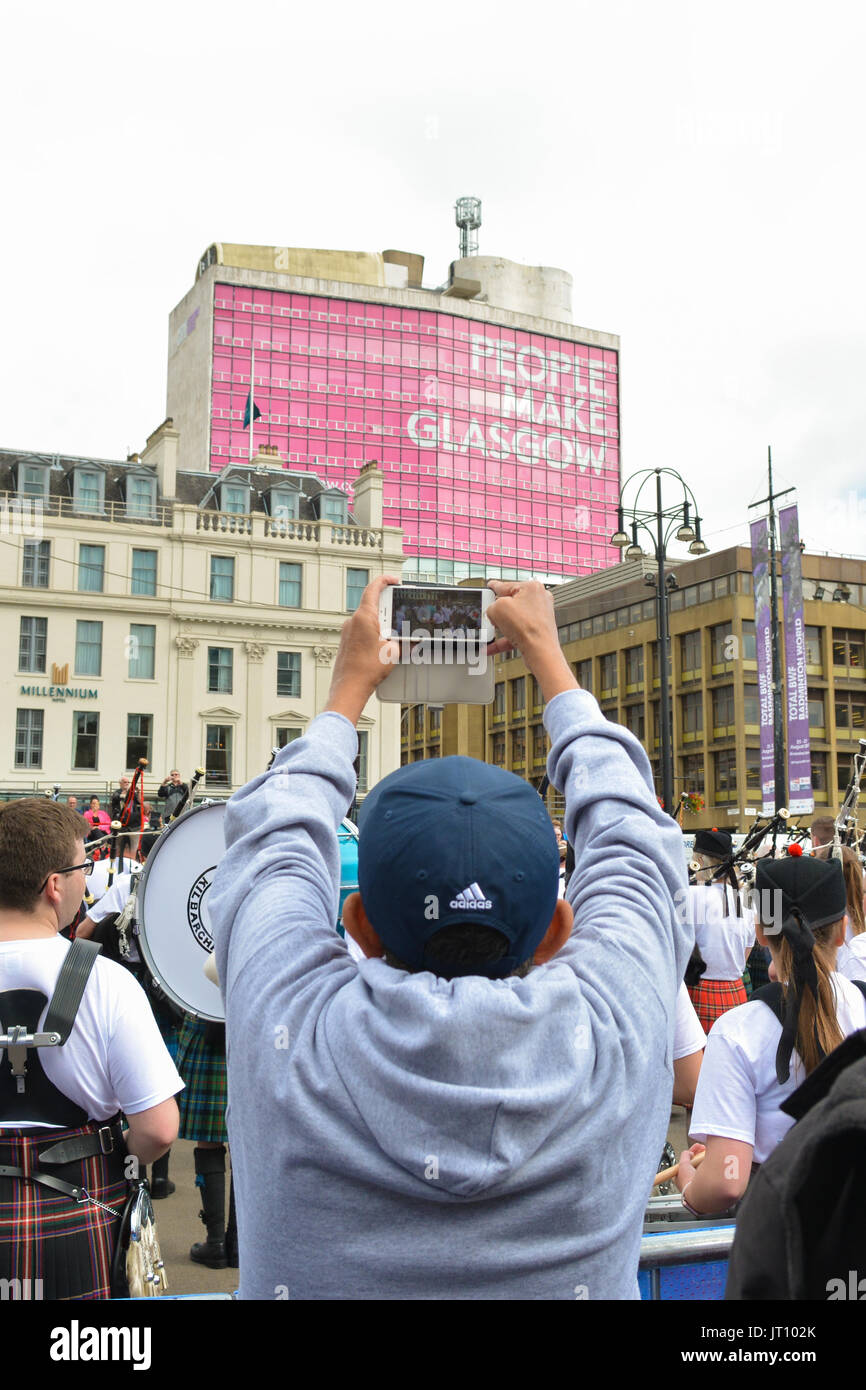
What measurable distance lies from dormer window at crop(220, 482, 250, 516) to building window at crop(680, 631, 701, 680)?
101ft

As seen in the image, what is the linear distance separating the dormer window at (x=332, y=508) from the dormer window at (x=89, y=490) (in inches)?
350

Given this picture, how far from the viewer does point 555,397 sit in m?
104

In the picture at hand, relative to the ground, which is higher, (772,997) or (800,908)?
(800,908)

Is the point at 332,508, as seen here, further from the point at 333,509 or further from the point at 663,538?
A: the point at 663,538

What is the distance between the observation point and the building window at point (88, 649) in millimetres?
45562

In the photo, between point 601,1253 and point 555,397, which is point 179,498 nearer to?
point 601,1253

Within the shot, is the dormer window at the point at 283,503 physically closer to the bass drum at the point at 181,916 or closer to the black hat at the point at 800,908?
the bass drum at the point at 181,916

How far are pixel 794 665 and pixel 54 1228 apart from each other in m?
26.7

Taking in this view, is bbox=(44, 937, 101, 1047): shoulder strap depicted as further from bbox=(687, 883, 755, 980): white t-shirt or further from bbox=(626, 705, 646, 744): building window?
bbox=(626, 705, 646, 744): building window

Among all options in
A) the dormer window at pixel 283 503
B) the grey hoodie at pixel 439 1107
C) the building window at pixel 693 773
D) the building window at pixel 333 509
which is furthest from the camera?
the building window at pixel 693 773

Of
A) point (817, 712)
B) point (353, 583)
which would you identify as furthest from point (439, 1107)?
point (817, 712)

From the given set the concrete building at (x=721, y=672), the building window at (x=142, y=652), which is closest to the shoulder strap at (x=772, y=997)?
the building window at (x=142, y=652)

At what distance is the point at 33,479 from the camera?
46969mm

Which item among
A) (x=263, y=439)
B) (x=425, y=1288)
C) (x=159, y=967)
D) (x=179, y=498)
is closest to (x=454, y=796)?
(x=425, y=1288)
